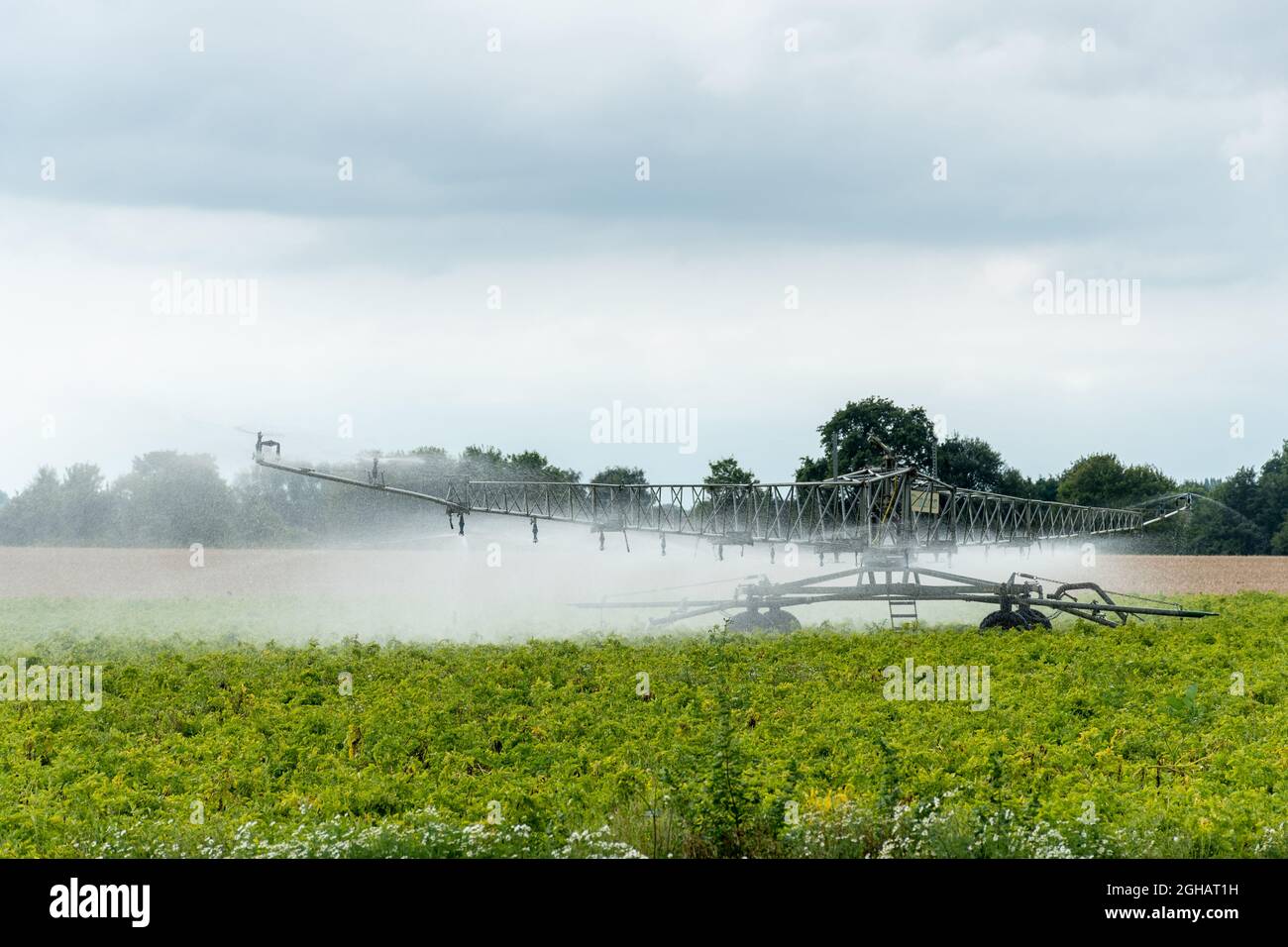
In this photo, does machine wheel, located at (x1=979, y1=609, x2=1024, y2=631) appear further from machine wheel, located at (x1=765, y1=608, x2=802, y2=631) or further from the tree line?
the tree line

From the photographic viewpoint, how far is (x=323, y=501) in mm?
82250

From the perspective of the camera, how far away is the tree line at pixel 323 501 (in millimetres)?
76562

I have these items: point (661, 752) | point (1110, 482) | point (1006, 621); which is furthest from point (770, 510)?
point (1110, 482)

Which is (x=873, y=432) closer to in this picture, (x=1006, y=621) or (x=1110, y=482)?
(x=1110, y=482)

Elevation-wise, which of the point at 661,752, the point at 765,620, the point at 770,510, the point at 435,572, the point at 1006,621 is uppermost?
the point at 770,510

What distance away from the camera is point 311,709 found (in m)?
18.0

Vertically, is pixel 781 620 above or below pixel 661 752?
above

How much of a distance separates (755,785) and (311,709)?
305 inches

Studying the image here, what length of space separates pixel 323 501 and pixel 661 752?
70.8m

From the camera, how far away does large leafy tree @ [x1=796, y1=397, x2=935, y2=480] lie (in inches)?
3019

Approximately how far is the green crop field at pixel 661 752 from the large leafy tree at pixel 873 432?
5220cm

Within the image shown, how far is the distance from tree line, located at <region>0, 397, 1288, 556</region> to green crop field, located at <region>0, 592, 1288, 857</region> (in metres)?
47.0
